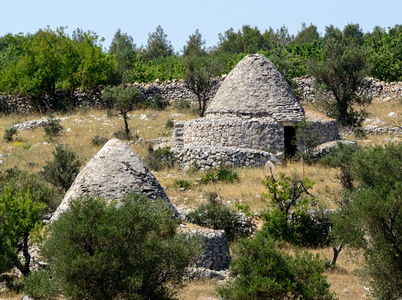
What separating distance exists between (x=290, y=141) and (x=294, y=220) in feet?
24.8

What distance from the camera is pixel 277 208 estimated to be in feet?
40.0

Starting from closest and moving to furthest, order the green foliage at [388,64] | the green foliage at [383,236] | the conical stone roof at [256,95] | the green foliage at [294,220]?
1. the green foliage at [383,236]
2. the green foliage at [294,220]
3. the conical stone roof at [256,95]
4. the green foliage at [388,64]

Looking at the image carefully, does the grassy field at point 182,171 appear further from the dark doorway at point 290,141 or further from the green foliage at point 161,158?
the dark doorway at point 290,141

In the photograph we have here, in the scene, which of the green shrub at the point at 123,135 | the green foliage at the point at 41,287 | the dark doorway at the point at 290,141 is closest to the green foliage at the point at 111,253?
the green foliage at the point at 41,287

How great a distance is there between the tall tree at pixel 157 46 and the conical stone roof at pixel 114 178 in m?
52.9

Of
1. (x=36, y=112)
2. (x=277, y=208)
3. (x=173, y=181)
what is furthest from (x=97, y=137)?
(x=277, y=208)

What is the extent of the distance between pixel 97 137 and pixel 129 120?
4.15 metres

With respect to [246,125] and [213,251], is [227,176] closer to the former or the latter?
[246,125]

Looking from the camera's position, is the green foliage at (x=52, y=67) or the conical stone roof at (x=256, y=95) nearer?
the conical stone roof at (x=256, y=95)

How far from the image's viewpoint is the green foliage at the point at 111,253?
6801 mm

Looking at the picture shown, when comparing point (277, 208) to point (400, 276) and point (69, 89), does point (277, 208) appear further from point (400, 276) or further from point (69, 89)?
point (69, 89)

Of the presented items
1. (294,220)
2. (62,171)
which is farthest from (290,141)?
(62,171)

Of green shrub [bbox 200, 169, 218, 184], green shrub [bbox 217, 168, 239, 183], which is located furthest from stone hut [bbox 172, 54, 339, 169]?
green shrub [bbox 200, 169, 218, 184]

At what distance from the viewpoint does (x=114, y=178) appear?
384 inches
